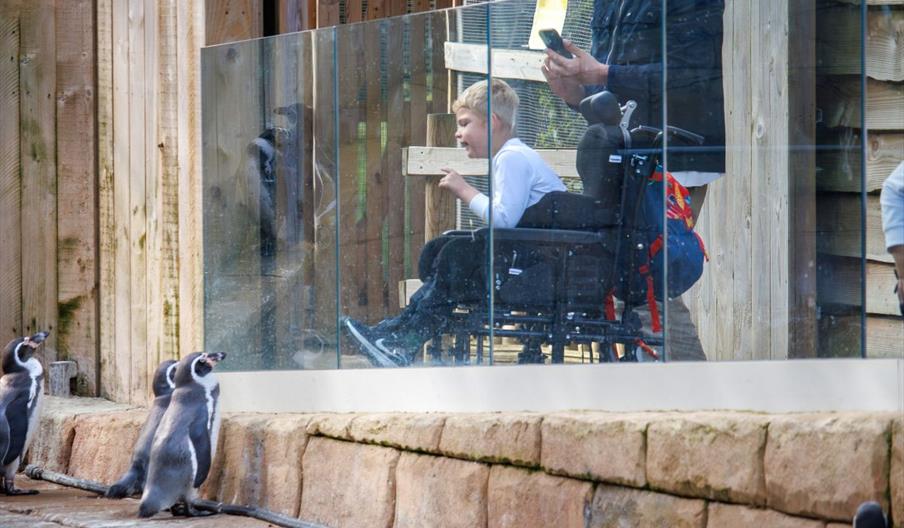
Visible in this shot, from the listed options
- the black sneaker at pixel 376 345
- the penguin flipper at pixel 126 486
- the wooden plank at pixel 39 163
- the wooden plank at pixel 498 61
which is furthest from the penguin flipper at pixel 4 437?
the wooden plank at pixel 498 61

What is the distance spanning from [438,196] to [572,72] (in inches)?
34.6

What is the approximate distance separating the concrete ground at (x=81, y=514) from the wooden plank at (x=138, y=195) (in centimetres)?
90

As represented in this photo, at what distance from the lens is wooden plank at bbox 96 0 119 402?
870 cm

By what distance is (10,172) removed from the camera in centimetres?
919

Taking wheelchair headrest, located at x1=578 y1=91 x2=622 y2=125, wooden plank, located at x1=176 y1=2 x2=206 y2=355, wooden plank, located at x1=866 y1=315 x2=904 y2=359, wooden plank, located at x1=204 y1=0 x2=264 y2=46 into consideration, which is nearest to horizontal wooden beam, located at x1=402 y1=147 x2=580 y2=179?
wheelchair headrest, located at x1=578 y1=91 x2=622 y2=125

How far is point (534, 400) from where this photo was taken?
218 inches

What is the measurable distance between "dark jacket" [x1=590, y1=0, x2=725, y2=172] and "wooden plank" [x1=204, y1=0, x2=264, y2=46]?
10.3 ft

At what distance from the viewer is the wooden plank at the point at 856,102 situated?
4359 mm

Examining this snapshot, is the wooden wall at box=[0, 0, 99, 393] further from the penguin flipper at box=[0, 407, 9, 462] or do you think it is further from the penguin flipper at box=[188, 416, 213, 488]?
the penguin flipper at box=[188, 416, 213, 488]

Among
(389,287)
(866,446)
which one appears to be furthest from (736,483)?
(389,287)

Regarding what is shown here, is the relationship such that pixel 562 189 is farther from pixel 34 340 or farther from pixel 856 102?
pixel 34 340

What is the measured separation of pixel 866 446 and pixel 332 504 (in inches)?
115

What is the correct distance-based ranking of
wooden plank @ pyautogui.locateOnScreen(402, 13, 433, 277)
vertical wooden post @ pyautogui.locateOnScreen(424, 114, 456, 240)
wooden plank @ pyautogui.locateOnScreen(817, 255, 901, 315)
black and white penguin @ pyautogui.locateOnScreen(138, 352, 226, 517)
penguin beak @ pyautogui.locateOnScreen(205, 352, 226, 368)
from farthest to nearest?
penguin beak @ pyautogui.locateOnScreen(205, 352, 226, 368), black and white penguin @ pyautogui.locateOnScreen(138, 352, 226, 517), wooden plank @ pyautogui.locateOnScreen(402, 13, 433, 277), vertical wooden post @ pyautogui.locateOnScreen(424, 114, 456, 240), wooden plank @ pyautogui.locateOnScreen(817, 255, 901, 315)

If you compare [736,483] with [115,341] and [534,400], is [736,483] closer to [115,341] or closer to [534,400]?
[534,400]
